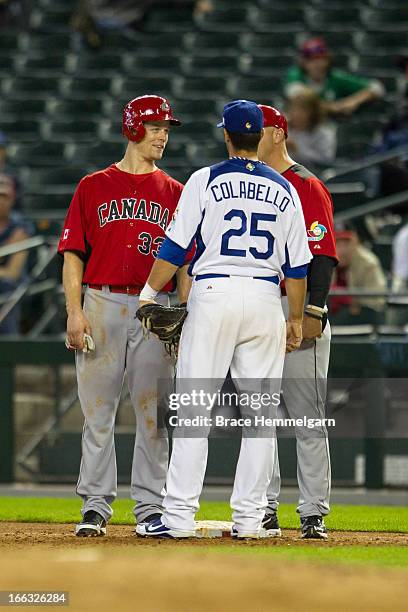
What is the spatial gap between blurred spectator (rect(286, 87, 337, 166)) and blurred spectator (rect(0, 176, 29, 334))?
8.70 ft

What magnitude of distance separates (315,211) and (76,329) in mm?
1280

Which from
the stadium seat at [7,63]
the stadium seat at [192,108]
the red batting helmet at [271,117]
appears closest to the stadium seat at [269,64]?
the stadium seat at [192,108]

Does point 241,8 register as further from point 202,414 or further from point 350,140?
point 202,414

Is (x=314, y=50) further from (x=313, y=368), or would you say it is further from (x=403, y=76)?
(x=313, y=368)

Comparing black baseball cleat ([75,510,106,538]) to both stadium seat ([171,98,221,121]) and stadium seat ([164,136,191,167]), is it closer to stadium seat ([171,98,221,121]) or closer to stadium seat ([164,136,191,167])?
stadium seat ([164,136,191,167])

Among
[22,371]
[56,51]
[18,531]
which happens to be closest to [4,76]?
[56,51]

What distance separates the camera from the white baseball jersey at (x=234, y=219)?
5.84 meters

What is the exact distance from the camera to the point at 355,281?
10.6 meters

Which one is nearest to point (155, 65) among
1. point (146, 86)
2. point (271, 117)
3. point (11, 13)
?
point (146, 86)

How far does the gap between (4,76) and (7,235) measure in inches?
205

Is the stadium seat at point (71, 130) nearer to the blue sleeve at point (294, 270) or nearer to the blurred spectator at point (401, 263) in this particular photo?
the blurred spectator at point (401, 263)

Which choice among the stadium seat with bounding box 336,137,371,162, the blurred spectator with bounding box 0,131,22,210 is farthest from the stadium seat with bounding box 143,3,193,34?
the stadium seat with bounding box 336,137,371,162

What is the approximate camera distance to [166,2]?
17.7 m

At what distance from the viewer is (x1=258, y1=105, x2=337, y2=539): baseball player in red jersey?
628cm
